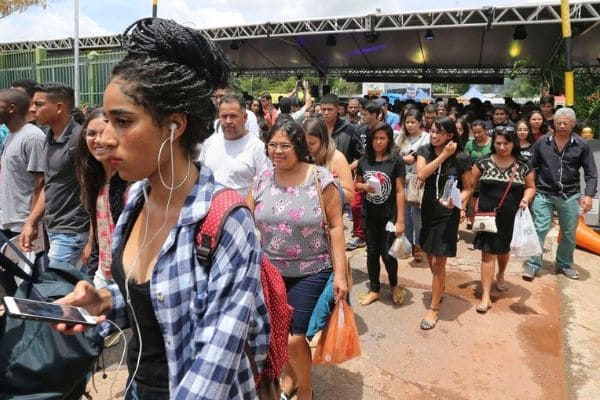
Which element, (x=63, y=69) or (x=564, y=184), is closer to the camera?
(x=564, y=184)

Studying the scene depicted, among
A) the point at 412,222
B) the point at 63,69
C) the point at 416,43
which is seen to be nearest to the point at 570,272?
the point at 412,222

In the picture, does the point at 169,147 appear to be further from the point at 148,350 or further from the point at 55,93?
the point at 55,93

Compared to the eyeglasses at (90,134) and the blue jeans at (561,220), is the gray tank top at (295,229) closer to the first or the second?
the eyeglasses at (90,134)

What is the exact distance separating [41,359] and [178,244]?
892 millimetres

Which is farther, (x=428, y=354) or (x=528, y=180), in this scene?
(x=528, y=180)

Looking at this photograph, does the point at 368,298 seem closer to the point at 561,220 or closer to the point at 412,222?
the point at 412,222

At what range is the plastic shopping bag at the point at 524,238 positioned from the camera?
14.2ft

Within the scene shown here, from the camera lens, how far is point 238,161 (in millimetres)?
3740

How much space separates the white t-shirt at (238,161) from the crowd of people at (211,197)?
0.03ft

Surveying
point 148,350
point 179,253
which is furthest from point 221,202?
point 148,350

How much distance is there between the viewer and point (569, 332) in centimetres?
396

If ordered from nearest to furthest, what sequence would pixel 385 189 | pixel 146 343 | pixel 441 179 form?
pixel 146 343, pixel 441 179, pixel 385 189

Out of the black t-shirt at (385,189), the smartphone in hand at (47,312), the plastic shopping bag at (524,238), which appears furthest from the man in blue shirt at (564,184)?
the smartphone in hand at (47,312)

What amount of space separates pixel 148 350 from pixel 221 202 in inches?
20.8
